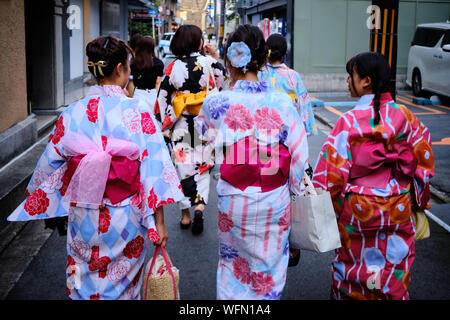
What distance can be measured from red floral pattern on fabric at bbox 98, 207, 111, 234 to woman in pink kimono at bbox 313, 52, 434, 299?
1.23 meters

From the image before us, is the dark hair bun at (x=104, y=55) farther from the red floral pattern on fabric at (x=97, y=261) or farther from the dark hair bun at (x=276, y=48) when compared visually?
the dark hair bun at (x=276, y=48)

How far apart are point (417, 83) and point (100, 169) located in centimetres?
1433

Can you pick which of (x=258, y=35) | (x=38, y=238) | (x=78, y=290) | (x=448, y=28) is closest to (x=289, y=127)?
(x=258, y=35)

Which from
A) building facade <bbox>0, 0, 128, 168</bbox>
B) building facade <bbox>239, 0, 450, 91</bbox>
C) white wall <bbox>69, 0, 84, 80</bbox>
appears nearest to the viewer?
building facade <bbox>0, 0, 128, 168</bbox>

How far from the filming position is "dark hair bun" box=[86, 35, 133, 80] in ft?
8.29

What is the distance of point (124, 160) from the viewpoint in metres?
2.45

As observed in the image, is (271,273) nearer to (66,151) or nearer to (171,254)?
(66,151)

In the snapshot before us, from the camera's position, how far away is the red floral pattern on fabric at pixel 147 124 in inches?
99.7

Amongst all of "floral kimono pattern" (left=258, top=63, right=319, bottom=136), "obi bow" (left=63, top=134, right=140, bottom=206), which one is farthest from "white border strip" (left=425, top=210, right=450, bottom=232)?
"obi bow" (left=63, top=134, right=140, bottom=206)

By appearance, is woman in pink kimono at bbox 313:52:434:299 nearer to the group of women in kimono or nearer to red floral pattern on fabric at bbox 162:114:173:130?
the group of women in kimono

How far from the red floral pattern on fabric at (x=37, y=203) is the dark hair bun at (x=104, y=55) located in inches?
28.2
